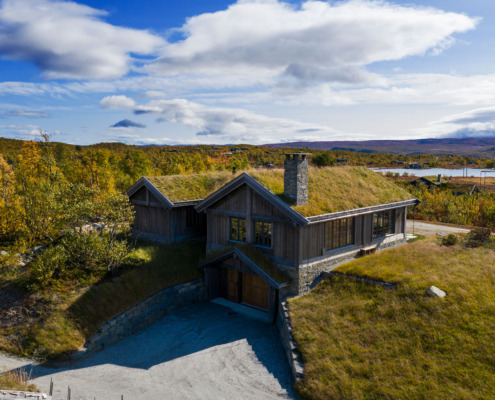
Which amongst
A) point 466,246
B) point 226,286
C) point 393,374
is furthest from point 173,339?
point 466,246

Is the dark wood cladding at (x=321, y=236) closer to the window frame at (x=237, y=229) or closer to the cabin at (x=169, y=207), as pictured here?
the window frame at (x=237, y=229)

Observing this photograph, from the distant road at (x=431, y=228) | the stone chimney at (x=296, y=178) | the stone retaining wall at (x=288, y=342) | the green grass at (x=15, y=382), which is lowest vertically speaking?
the green grass at (x=15, y=382)

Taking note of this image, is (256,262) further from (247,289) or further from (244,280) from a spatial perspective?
(247,289)

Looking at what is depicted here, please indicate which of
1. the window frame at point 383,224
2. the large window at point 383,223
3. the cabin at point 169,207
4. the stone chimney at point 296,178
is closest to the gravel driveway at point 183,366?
the stone chimney at point 296,178

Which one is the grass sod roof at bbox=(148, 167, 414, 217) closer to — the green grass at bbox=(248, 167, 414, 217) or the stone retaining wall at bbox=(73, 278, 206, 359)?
the green grass at bbox=(248, 167, 414, 217)

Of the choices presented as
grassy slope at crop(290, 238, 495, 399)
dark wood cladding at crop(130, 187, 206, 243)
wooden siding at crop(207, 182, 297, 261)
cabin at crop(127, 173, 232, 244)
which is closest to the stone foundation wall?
grassy slope at crop(290, 238, 495, 399)

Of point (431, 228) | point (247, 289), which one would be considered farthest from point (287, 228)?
point (431, 228)

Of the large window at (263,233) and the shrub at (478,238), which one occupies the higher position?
the large window at (263,233)

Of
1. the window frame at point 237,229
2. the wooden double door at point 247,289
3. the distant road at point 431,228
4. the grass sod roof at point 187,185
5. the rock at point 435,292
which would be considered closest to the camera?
the rock at point 435,292
